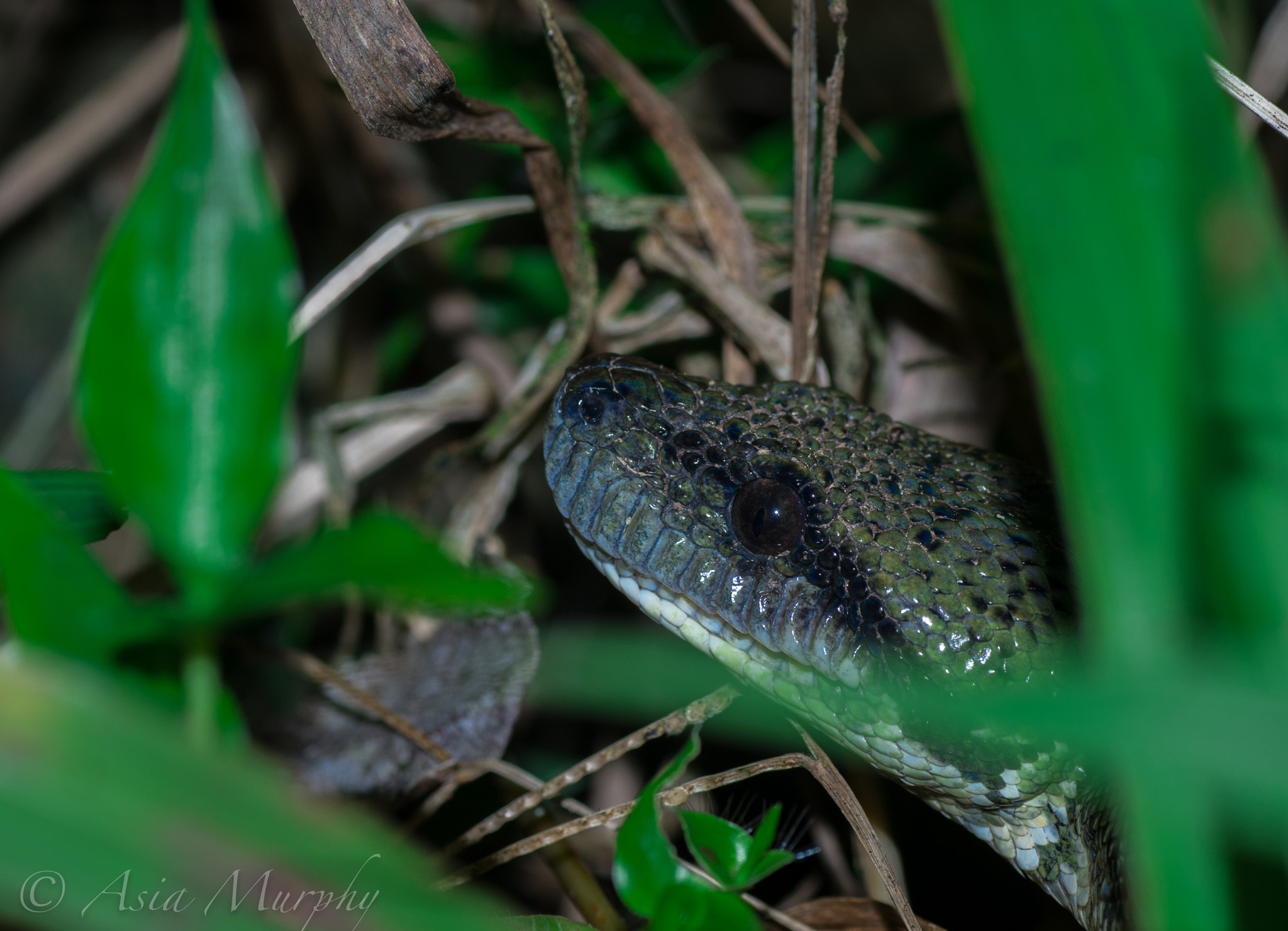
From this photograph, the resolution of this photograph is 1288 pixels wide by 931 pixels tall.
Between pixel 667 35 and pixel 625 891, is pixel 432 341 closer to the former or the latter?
pixel 667 35

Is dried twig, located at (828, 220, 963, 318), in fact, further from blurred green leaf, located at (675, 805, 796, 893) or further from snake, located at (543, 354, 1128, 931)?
blurred green leaf, located at (675, 805, 796, 893)

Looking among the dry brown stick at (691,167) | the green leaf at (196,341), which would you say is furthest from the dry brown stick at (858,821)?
the dry brown stick at (691,167)

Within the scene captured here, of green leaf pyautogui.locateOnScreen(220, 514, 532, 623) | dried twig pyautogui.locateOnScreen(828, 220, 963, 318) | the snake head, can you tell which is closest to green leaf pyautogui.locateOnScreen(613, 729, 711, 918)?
green leaf pyautogui.locateOnScreen(220, 514, 532, 623)

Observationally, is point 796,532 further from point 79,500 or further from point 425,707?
point 79,500

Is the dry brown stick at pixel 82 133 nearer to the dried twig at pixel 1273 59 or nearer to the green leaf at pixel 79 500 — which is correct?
the green leaf at pixel 79 500

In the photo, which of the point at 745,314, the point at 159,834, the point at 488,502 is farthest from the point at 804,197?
the point at 159,834

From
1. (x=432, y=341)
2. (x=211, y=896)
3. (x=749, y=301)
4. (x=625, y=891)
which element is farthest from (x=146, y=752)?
(x=432, y=341)

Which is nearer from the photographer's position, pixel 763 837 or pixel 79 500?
pixel 763 837
